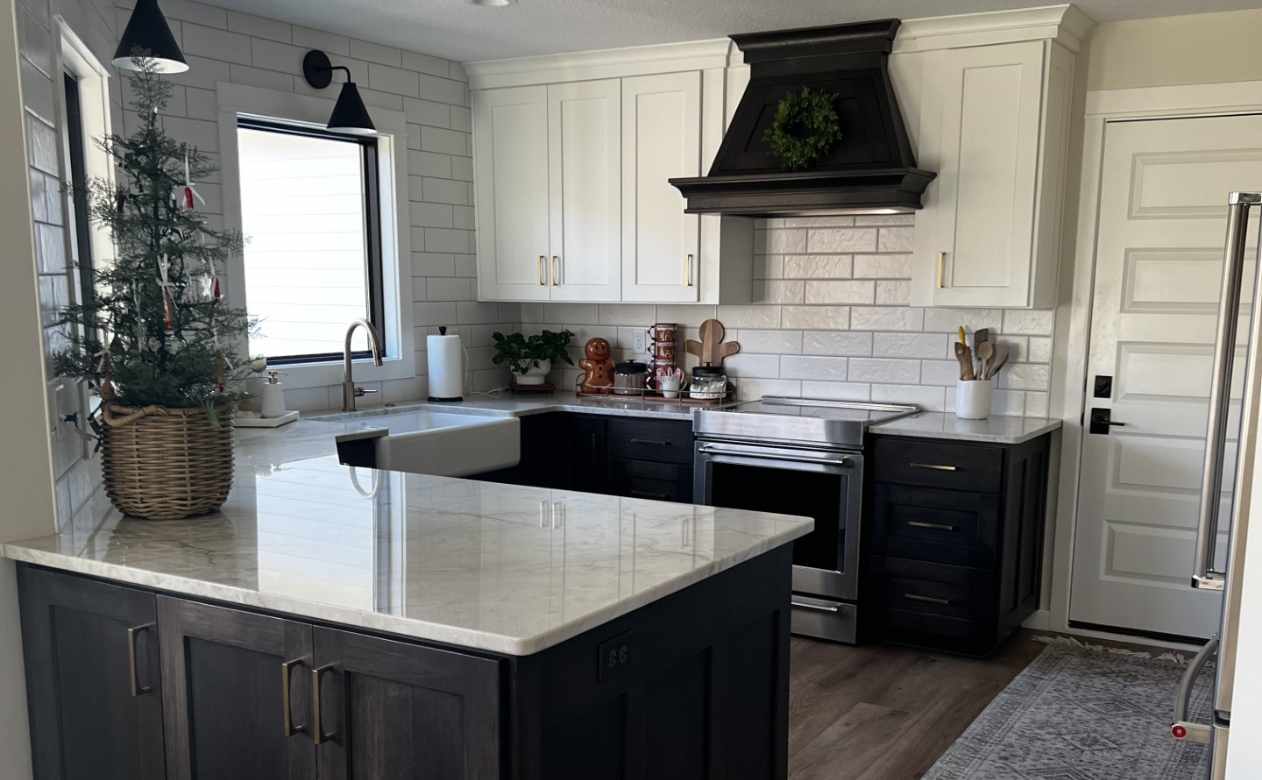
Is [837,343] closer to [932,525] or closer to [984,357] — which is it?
[984,357]

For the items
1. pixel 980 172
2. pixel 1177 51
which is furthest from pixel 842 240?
pixel 1177 51

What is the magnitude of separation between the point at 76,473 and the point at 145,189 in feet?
2.27

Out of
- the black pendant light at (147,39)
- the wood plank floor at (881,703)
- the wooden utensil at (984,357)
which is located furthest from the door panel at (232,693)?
the wooden utensil at (984,357)

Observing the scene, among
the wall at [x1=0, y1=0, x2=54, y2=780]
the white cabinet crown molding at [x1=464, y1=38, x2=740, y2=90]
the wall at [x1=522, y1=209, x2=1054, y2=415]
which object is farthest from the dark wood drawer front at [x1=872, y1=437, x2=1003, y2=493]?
the wall at [x1=0, y1=0, x2=54, y2=780]

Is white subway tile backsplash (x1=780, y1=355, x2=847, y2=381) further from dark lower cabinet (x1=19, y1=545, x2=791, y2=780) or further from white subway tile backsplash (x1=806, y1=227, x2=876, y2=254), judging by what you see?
dark lower cabinet (x1=19, y1=545, x2=791, y2=780)

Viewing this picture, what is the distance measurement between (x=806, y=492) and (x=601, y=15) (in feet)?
6.62

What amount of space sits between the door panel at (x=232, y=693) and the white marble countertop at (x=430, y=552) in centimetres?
6

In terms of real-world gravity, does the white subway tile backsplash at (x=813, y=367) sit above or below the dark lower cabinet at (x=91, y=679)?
above

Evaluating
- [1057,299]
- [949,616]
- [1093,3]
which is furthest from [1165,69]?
[949,616]

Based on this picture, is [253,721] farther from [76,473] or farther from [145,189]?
[145,189]

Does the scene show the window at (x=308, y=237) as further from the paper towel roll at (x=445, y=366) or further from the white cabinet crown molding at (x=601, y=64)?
the white cabinet crown molding at (x=601, y=64)

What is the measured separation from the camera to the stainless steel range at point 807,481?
4.09 metres

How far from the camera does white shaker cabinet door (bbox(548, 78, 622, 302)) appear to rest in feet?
15.7

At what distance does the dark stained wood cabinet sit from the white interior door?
0.38 m
